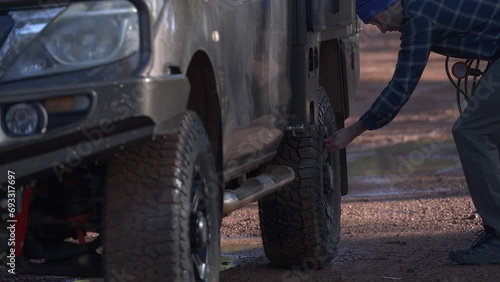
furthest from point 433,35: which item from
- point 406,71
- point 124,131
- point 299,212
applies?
point 124,131

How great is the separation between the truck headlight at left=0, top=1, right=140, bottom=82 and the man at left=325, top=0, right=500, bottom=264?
231 centimetres

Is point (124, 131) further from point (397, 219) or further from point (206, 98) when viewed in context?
A: point (397, 219)

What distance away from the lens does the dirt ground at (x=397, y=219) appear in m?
6.09

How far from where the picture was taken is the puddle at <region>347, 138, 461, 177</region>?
10828 millimetres

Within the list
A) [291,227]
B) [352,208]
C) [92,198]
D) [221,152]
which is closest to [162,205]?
[92,198]

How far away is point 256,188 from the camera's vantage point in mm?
5152

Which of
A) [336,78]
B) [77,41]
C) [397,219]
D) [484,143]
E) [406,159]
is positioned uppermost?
[77,41]

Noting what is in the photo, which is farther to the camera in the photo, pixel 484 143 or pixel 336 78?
pixel 336 78

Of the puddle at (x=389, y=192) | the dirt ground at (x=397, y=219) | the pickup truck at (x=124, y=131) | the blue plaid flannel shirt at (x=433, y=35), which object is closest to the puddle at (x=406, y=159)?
the dirt ground at (x=397, y=219)

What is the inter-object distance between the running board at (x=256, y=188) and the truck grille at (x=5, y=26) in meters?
1.13

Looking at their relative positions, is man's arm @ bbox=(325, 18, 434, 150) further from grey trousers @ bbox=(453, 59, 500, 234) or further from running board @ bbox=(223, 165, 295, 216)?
running board @ bbox=(223, 165, 295, 216)

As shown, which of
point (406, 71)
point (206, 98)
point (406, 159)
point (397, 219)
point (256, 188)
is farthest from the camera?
point (406, 159)

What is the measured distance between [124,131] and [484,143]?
9.10ft

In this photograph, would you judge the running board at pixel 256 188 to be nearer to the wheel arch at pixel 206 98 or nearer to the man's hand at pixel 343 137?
the wheel arch at pixel 206 98
